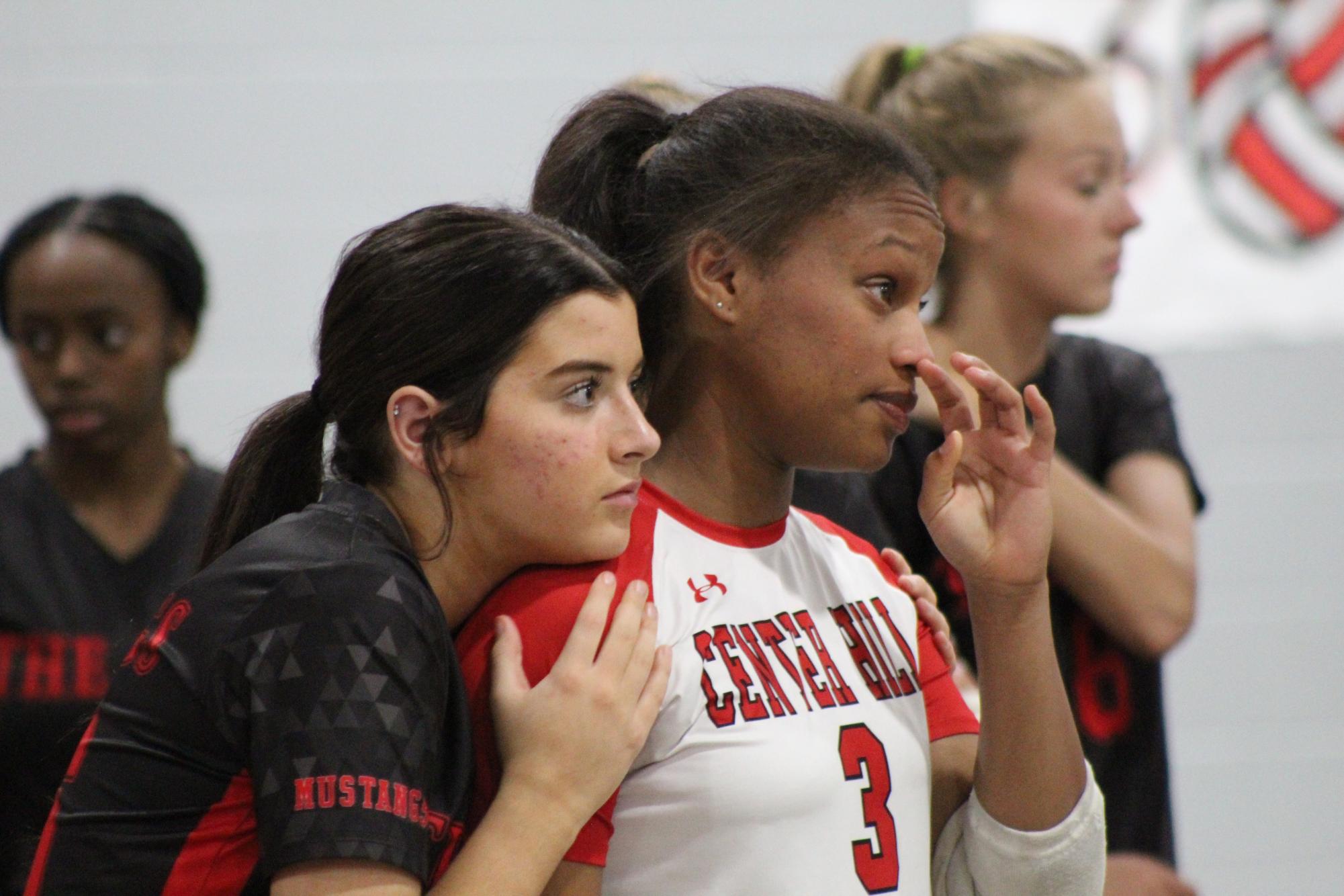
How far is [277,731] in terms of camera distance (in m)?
1.01

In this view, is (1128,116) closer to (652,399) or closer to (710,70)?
(710,70)

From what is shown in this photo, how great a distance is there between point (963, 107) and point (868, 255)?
0.88 meters

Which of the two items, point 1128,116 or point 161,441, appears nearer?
point 161,441

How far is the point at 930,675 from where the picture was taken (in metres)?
1.34

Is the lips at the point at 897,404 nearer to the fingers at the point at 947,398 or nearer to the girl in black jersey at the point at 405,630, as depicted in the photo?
the fingers at the point at 947,398

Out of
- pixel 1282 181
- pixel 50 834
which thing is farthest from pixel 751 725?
pixel 1282 181

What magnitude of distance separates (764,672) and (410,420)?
33 cm

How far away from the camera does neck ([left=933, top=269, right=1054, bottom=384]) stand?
1.96 meters

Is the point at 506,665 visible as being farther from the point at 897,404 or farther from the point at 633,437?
the point at 897,404

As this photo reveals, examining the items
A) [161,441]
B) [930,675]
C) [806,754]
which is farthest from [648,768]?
[161,441]

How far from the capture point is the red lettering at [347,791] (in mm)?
990

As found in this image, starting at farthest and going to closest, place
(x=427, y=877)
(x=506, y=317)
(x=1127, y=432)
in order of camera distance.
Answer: (x=1127, y=432) < (x=506, y=317) < (x=427, y=877)

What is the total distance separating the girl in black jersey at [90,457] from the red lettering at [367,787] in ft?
3.54

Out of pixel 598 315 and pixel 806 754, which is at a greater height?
pixel 598 315
